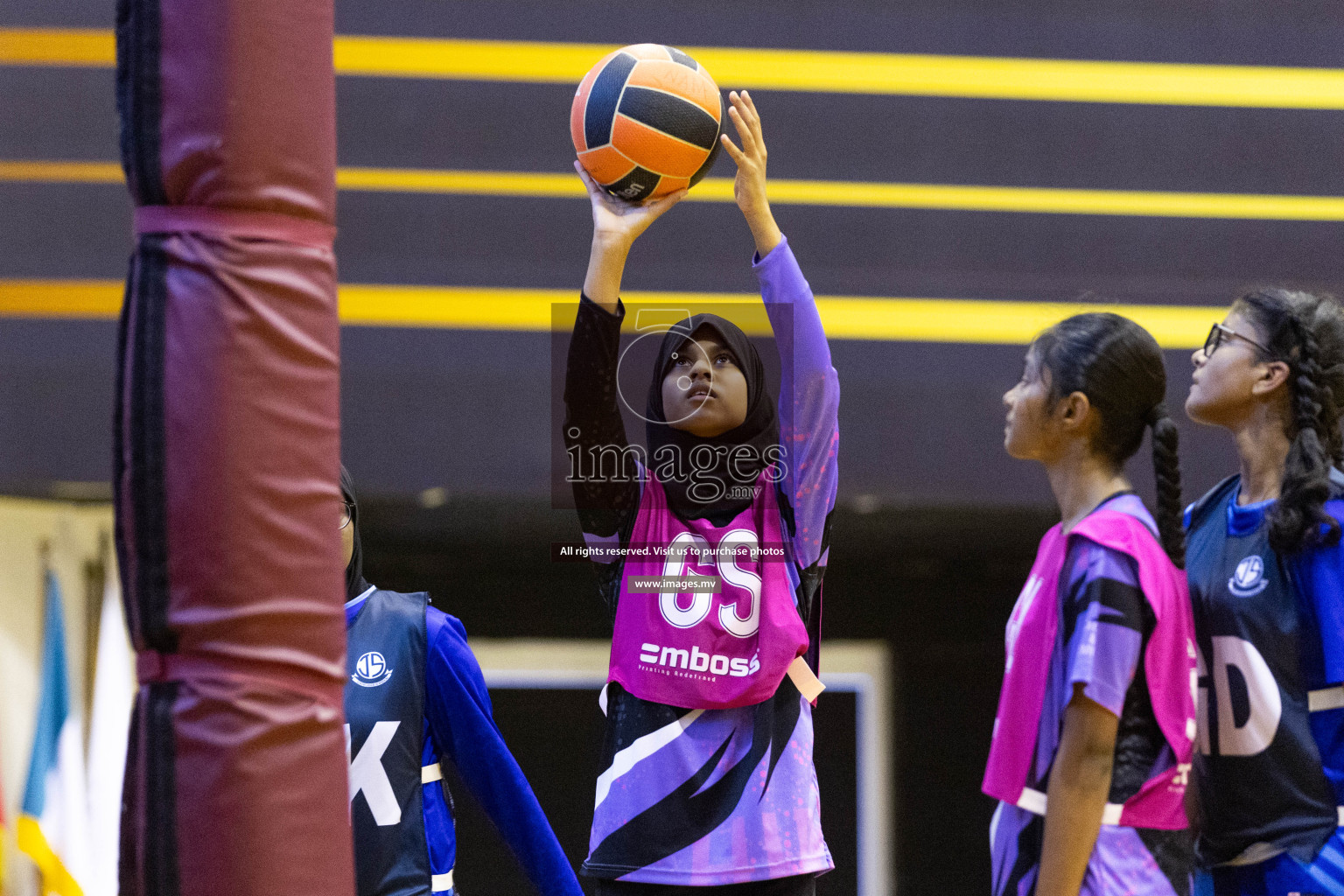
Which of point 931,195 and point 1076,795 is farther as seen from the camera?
point 931,195

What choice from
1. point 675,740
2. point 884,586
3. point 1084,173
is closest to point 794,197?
point 1084,173

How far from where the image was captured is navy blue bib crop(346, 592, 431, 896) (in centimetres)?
273

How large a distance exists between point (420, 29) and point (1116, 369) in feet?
13.1

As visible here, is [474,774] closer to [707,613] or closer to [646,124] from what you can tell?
[707,613]

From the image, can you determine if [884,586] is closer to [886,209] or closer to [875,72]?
[886,209]

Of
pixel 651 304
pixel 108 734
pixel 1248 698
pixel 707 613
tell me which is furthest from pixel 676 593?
pixel 108 734

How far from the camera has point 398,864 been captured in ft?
8.98

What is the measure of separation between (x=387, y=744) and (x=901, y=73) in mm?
4304

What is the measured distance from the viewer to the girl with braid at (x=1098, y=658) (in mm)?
2697

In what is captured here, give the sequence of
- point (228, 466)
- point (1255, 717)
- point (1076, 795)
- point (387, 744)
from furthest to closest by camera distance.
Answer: point (1255, 717) < point (387, 744) < point (1076, 795) < point (228, 466)

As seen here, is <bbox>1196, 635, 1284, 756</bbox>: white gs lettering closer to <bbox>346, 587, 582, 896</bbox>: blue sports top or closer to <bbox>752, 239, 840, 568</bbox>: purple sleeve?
<bbox>752, 239, 840, 568</bbox>: purple sleeve

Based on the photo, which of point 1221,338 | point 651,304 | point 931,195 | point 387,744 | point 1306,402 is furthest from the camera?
point 931,195

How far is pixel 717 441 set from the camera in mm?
3035

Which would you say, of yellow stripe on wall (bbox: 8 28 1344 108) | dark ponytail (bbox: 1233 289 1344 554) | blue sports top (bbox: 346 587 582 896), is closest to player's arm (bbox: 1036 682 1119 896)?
dark ponytail (bbox: 1233 289 1344 554)
